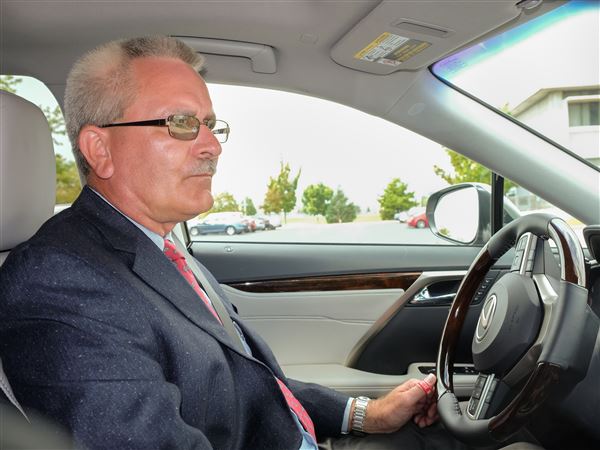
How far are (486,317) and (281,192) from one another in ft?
4.63

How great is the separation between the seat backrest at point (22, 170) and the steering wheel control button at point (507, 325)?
110 cm

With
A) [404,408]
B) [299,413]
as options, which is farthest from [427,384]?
[299,413]

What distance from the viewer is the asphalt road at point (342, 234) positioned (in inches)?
107

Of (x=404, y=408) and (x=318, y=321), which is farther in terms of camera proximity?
(x=318, y=321)

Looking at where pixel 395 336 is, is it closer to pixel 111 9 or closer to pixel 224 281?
pixel 224 281

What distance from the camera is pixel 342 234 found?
109 inches

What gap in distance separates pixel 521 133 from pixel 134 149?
4.45 feet

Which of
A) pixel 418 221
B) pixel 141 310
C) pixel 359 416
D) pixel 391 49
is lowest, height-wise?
pixel 359 416

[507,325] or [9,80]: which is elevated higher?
[9,80]

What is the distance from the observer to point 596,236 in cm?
157

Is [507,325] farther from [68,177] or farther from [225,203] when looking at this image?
[225,203]

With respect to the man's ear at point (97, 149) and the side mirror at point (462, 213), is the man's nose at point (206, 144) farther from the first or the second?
the side mirror at point (462, 213)

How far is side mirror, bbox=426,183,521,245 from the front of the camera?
2.59m

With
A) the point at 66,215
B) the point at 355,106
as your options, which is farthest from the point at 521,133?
the point at 66,215
